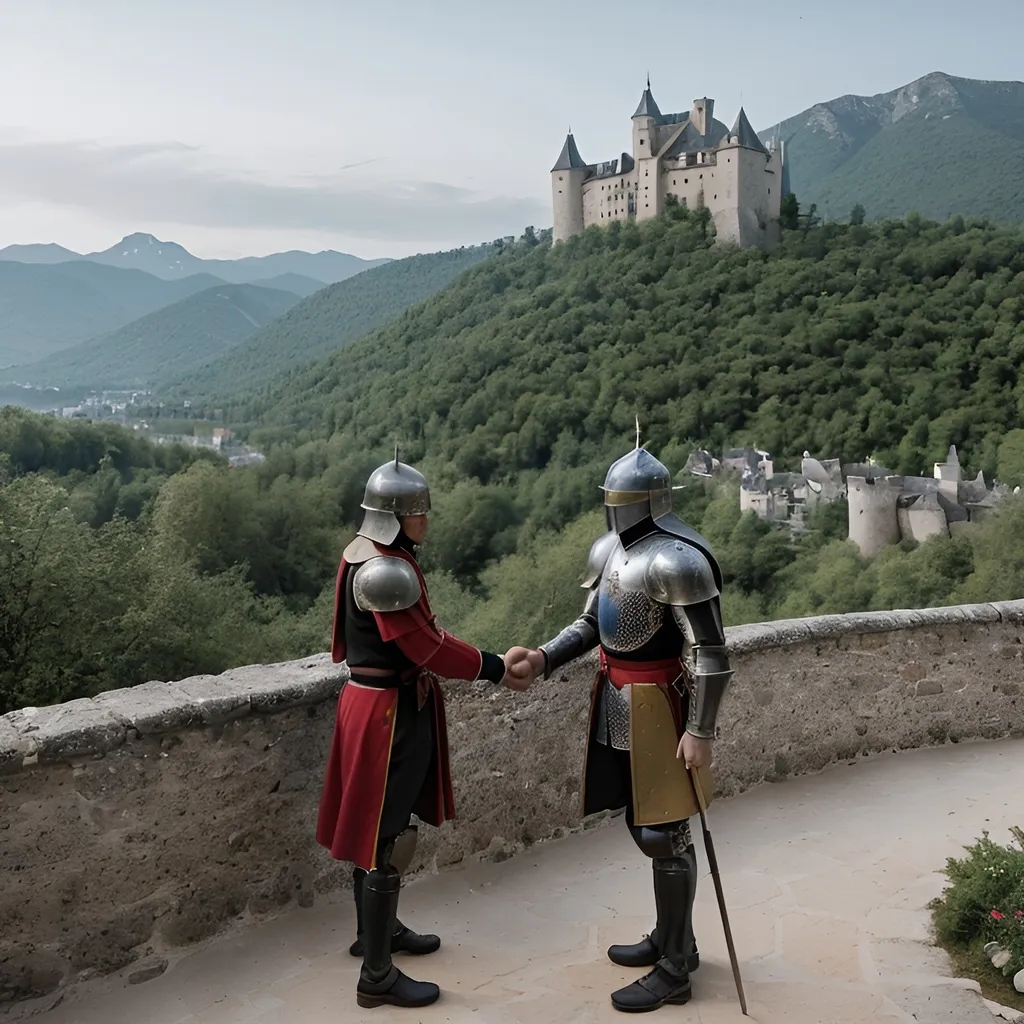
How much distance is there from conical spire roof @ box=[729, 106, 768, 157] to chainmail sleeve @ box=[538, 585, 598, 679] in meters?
57.0

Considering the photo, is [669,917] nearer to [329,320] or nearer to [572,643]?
[572,643]

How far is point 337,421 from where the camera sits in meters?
47.2

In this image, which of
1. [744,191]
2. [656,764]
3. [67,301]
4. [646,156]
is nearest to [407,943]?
[656,764]

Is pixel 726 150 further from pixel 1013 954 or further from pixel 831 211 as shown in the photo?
pixel 1013 954

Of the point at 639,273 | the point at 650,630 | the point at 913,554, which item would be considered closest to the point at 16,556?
the point at 650,630

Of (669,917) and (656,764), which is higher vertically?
(656,764)

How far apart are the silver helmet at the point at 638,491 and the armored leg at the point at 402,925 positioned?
1022 mm

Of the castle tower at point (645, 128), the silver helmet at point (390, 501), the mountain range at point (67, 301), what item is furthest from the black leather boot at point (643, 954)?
the mountain range at point (67, 301)

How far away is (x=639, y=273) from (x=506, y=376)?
1112cm

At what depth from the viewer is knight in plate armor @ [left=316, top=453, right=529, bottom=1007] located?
8.78ft

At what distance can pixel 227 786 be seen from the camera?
2980 millimetres

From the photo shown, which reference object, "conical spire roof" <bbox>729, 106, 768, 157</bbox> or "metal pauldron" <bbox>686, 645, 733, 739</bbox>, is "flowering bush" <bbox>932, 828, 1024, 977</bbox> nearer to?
"metal pauldron" <bbox>686, 645, 733, 739</bbox>

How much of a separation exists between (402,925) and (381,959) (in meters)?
0.36

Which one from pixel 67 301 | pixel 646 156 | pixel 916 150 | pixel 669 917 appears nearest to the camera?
pixel 669 917
